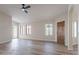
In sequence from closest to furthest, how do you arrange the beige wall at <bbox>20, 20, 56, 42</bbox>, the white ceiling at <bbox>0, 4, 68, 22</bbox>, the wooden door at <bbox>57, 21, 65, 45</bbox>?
1. the white ceiling at <bbox>0, 4, 68, 22</bbox>
2. the wooden door at <bbox>57, 21, 65, 45</bbox>
3. the beige wall at <bbox>20, 20, 56, 42</bbox>

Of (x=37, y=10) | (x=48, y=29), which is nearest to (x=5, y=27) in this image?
(x=37, y=10)

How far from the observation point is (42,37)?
11141mm

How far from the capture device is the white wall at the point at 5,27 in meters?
8.25

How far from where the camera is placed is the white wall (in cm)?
825

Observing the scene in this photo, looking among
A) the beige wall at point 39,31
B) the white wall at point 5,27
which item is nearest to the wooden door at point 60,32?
the beige wall at point 39,31

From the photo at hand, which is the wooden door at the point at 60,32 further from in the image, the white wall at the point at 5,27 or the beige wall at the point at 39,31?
the white wall at the point at 5,27

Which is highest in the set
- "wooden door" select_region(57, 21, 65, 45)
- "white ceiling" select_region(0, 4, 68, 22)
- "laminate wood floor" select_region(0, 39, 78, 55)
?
"white ceiling" select_region(0, 4, 68, 22)

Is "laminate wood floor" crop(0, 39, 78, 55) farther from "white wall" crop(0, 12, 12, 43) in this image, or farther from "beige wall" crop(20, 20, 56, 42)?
"beige wall" crop(20, 20, 56, 42)

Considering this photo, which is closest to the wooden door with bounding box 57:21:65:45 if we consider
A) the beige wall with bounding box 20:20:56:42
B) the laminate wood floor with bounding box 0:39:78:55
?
the beige wall with bounding box 20:20:56:42

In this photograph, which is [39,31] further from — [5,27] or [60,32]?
[5,27]
